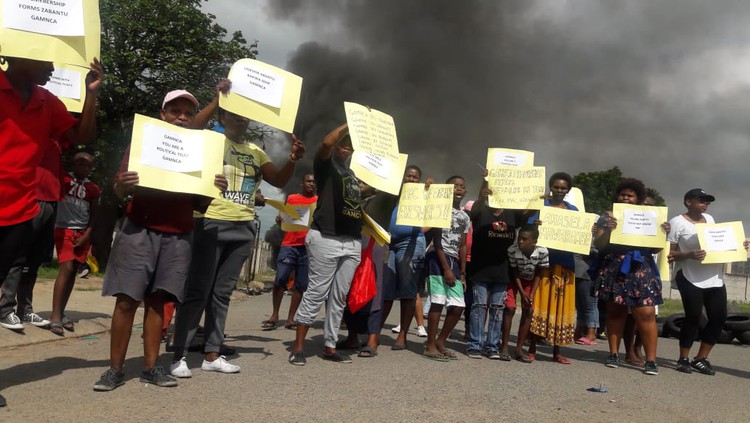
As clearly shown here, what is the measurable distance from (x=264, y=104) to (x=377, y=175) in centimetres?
107

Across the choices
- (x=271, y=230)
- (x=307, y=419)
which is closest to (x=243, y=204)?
(x=307, y=419)

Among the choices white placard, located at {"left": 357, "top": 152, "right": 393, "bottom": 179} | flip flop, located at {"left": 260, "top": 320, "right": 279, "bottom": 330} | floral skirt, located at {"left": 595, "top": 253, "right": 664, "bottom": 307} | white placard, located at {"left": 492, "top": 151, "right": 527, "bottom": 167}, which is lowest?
flip flop, located at {"left": 260, "top": 320, "right": 279, "bottom": 330}

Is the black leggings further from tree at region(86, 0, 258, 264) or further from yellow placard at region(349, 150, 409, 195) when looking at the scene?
tree at region(86, 0, 258, 264)

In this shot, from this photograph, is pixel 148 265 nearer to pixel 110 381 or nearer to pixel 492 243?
pixel 110 381

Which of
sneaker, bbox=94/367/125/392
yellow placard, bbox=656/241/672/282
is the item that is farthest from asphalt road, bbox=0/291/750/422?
yellow placard, bbox=656/241/672/282

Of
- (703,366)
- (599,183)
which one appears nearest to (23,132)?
(703,366)

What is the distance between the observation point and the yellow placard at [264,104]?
14.1 ft

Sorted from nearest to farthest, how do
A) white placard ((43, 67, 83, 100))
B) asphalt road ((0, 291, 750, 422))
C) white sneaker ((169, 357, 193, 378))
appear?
asphalt road ((0, 291, 750, 422)) → white sneaker ((169, 357, 193, 378)) → white placard ((43, 67, 83, 100))

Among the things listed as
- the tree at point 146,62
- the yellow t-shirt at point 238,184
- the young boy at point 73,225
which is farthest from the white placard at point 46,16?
the tree at point 146,62

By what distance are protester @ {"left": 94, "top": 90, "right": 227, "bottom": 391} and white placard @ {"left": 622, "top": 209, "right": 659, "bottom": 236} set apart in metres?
3.76

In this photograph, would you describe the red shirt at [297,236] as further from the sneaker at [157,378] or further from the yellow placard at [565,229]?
the sneaker at [157,378]

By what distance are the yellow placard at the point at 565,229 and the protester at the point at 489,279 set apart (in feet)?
1.12

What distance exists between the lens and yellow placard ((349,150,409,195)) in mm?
4855

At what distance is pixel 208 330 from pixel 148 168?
4.43ft
